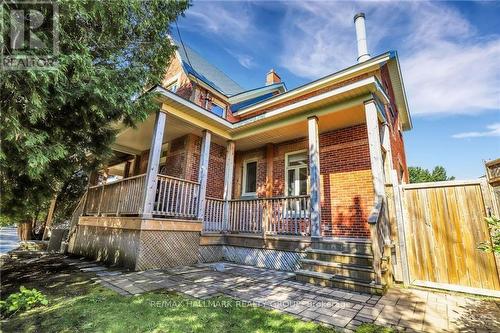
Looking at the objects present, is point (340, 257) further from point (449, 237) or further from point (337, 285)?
point (449, 237)

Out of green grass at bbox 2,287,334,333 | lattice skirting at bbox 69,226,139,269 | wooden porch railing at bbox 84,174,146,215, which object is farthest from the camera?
wooden porch railing at bbox 84,174,146,215

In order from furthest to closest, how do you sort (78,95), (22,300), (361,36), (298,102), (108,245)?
(361,36) < (108,245) < (298,102) < (78,95) < (22,300)

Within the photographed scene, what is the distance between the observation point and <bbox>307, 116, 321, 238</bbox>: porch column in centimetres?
528

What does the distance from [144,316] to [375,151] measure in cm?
496

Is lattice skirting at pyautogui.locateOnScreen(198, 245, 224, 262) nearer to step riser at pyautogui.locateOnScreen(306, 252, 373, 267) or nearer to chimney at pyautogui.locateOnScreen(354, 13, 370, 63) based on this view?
step riser at pyautogui.locateOnScreen(306, 252, 373, 267)

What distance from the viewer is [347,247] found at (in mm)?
4637

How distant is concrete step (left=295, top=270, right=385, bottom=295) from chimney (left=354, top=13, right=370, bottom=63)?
8082 mm

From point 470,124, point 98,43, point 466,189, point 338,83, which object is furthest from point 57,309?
point 470,124

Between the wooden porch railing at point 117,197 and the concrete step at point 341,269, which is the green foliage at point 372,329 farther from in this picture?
the wooden porch railing at point 117,197

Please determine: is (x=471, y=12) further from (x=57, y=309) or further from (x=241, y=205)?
(x=57, y=309)

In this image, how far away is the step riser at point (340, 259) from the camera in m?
4.15

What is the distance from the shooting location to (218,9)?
235 inches

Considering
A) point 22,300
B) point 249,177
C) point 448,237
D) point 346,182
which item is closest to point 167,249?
point 22,300

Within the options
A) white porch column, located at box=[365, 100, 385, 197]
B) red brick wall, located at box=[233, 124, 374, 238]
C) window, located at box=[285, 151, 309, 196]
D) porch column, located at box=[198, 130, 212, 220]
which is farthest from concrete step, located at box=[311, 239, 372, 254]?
porch column, located at box=[198, 130, 212, 220]
